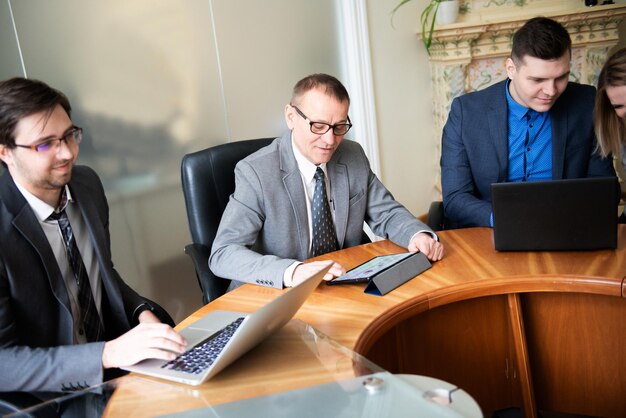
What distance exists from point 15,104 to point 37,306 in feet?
1.67

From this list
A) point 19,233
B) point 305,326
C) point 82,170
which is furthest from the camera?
point 82,170

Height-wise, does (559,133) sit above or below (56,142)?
below

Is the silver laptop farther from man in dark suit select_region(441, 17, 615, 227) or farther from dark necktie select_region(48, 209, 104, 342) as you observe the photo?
man in dark suit select_region(441, 17, 615, 227)

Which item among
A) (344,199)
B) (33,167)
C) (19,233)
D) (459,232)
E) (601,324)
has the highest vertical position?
(33,167)

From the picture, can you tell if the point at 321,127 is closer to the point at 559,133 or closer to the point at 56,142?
the point at 56,142

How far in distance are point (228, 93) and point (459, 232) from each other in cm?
160

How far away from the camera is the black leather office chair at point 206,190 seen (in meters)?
2.09

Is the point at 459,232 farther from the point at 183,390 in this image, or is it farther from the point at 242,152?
the point at 183,390

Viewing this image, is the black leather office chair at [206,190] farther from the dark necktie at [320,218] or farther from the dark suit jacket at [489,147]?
the dark suit jacket at [489,147]

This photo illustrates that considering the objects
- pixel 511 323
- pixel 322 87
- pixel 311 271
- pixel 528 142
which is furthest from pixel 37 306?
pixel 528 142

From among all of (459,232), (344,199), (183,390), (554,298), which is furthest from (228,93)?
(183,390)

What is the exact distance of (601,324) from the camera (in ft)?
5.45

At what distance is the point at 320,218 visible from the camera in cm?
207

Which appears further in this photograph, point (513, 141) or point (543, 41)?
point (513, 141)
